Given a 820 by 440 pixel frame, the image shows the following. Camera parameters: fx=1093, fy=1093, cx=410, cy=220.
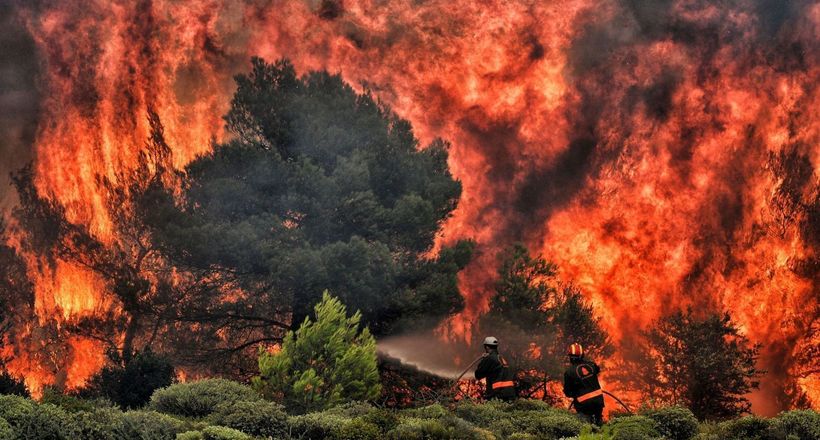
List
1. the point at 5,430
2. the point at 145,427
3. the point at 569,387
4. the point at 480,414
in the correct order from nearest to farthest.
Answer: the point at 5,430, the point at 145,427, the point at 480,414, the point at 569,387

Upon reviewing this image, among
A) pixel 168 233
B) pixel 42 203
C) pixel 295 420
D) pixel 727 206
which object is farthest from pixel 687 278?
pixel 295 420

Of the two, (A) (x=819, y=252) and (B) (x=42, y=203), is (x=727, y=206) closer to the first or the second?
(A) (x=819, y=252)

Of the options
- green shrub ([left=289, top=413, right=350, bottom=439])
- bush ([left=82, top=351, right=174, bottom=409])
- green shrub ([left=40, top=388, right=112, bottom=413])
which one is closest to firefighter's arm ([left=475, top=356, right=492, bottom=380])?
green shrub ([left=289, top=413, right=350, bottom=439])

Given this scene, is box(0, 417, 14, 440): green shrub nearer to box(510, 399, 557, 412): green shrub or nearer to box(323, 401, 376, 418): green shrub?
box(323, 401, 376, 418): green shrub

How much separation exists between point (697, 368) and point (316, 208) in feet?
46.2

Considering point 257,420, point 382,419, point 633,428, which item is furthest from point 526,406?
point 257,420

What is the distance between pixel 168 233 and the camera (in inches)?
1460

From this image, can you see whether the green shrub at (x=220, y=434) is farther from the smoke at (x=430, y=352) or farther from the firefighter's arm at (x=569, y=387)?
the smoke at (x=430, y=352)

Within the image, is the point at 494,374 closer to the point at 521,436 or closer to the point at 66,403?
the point at 521,436

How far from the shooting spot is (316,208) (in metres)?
37.3

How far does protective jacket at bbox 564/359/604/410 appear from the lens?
74.9 feet

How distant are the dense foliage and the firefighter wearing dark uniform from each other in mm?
547

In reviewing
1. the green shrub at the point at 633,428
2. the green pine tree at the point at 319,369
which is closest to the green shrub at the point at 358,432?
the green shrub at the point at 633,428

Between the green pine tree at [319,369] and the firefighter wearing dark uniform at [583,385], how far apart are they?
438 cm
